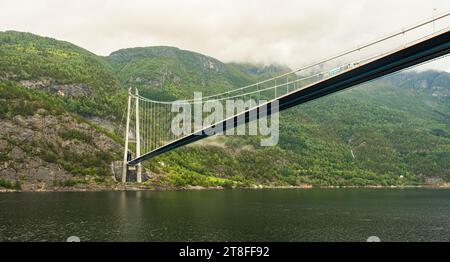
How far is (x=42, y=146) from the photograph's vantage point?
99938 millimetres

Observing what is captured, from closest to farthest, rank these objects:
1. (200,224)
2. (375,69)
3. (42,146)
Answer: (375,69)
(200,224)
(42,146)

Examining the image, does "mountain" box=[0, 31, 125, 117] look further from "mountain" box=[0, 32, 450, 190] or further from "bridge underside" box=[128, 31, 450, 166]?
"bridge underside" box=[128, 31, 450, 166]

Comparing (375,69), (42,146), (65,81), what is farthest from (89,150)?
(375,69)

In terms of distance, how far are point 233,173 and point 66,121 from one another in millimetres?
65750

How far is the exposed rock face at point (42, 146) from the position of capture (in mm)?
91062

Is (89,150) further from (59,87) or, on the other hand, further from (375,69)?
(375,69)

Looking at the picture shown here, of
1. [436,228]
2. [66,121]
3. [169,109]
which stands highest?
[169,109]

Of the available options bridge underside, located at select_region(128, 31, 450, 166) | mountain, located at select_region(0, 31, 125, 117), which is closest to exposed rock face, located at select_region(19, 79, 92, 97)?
mountain, located at select_region(0, 31, 125, 117)

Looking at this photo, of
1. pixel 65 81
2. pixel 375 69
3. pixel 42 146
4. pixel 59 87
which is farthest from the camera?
pixel 65 81

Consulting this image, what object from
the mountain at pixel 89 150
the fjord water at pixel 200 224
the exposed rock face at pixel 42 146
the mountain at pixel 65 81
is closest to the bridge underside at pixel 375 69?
the fjord water at pixel 200 224

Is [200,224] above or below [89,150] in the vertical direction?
below
